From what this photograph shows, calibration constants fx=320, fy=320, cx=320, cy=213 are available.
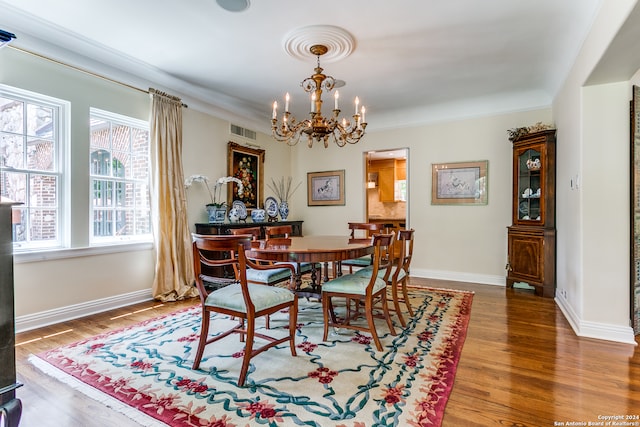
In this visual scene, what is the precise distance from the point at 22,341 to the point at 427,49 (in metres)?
4.45

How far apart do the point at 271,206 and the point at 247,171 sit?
0.73m

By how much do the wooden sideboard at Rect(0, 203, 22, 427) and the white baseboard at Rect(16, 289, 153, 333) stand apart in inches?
78.9

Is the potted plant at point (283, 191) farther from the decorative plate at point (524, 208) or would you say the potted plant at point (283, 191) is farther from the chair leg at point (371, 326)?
the decorative plate at point (524, 208)

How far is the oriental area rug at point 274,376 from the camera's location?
1.66 metres

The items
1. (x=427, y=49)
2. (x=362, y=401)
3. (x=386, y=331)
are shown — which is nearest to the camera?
(x=362, y=401)

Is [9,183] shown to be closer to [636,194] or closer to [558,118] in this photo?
[636,194]

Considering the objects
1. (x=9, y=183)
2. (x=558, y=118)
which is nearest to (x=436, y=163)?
(x=558, y=118)

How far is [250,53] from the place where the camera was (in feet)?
10.8

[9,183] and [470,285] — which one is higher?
[9,183]

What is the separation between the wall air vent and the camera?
5062mm

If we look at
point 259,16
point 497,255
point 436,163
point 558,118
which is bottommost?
point 497,255

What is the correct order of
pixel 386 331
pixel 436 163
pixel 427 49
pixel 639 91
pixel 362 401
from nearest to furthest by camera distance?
pixel 362 401
pixel 639 91
pixel 386 331
pixel 427 49
pixel 436 163

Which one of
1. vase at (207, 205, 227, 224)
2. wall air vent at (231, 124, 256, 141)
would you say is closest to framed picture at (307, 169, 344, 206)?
wall air vent at (231, 124, 256, 141)

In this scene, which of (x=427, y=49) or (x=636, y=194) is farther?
(x=427, y=49)
